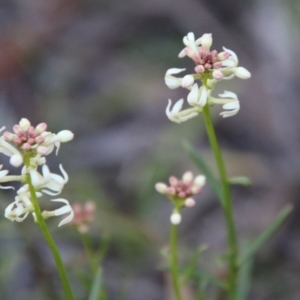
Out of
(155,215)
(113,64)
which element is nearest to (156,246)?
(155,215)

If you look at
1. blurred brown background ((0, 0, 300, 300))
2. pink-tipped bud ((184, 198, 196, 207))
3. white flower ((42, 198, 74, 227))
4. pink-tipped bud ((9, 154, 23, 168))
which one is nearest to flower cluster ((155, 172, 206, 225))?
pink-tipped bud ((184, 198, 196, 207))

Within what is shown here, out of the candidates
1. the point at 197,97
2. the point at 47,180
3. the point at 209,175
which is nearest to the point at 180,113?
the point at 197,97

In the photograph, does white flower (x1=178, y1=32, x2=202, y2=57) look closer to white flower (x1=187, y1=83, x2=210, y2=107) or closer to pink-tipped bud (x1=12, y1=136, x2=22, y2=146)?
white flower (x1=187, y1=83, x2=210, y2=107)

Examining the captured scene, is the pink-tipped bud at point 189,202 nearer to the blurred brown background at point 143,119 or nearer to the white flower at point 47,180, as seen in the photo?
the white flower at point 47,180

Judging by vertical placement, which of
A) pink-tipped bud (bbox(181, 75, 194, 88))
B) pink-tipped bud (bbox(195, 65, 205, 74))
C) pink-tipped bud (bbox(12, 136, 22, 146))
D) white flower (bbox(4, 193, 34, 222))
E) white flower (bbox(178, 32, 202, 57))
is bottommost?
white flower (bbox(4, 193, 34, 222))

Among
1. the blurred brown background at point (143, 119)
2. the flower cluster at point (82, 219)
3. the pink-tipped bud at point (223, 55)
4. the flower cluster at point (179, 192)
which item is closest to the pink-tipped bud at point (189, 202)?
the flower cluster at point (179, 192)

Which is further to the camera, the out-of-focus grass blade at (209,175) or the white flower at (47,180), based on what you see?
the out-of-focus grass blade at (209,175)
